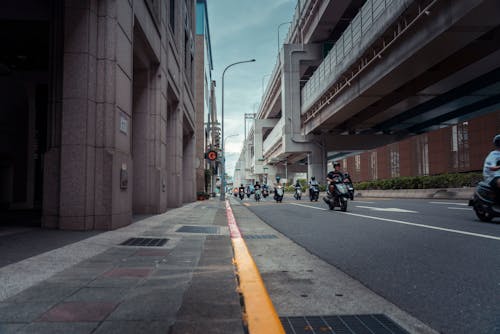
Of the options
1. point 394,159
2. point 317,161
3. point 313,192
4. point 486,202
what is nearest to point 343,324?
point 486,202

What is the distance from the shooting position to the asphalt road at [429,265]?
105 inches

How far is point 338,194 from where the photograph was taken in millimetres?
12805

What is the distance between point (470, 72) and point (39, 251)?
25.7 meters

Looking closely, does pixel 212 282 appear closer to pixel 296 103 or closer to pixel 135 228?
pixel 135 228

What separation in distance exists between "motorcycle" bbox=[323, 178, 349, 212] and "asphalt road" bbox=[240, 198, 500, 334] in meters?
4.92

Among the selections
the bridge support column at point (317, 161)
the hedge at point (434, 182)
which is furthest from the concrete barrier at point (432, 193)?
the bridge support column at point (317, 161)

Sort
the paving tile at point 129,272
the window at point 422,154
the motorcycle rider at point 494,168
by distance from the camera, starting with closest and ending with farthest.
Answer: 1. the paving tile at point 129,272
2. the motorcycle rider at point 494,168
3. the window at point 422,154

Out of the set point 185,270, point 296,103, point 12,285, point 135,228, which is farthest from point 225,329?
point 296,103

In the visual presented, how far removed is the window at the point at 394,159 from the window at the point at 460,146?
22.7 feet

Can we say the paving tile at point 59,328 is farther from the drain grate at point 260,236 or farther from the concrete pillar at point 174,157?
the concrete pillar at point 174,157

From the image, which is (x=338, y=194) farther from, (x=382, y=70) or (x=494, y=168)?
(x=382, y=70)

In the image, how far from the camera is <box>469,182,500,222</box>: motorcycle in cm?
766

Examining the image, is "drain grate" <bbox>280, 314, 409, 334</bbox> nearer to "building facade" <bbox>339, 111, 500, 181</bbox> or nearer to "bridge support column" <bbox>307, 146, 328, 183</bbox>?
"building facade" <bbox>339, 111, 500, 181</bbox>

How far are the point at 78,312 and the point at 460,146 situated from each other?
24662 millimetres
